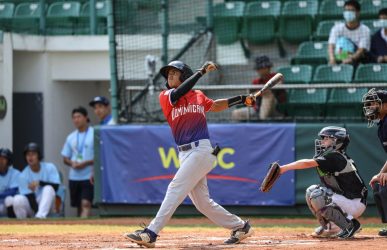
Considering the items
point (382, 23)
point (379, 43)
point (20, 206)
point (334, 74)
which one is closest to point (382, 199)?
point (334, 74)

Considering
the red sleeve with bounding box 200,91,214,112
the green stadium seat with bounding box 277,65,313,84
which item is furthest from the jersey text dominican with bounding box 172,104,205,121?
the green stadium seat with bounding box 277,65,313,84

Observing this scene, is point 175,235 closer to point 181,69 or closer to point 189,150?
point 189,150

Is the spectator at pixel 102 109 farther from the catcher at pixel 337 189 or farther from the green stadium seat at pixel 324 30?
the catcher at pixel 337 189

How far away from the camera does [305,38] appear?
15.4m

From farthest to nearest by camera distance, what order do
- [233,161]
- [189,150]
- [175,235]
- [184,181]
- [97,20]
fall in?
[97,20], [233,161], [175,235], [189,150], [184,181]

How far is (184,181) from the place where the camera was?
28.3 ft

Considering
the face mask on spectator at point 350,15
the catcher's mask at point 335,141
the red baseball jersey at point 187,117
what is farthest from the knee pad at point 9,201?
the catcher's mask at point 335,141

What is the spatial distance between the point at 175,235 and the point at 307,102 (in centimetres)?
420

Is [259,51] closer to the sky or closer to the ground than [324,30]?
closer to the ground

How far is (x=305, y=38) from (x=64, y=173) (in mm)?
4618

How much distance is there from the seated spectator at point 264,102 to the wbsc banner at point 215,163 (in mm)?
363

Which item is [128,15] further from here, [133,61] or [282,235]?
[282,235]

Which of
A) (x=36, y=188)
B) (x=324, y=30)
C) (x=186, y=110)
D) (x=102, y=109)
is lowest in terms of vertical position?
(x=36, y=188)

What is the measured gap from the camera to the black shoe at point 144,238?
27.5 feet
